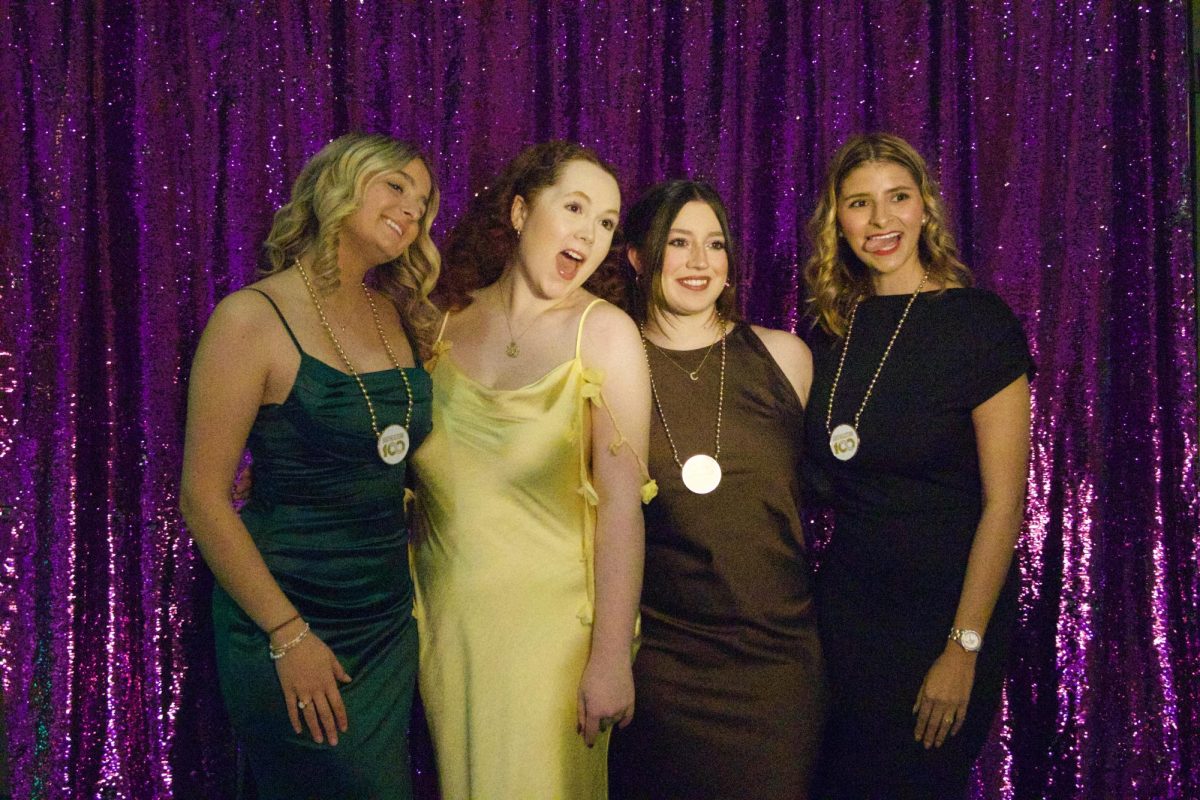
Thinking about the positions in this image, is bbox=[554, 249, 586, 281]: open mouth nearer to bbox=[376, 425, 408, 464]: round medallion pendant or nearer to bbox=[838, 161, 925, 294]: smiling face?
bbox=[376, 425, 408, 464]: round medallion pendant

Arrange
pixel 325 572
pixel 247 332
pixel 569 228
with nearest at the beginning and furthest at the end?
pixel 247 332, pixel 325 572, pixel 569 228

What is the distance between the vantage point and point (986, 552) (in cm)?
202

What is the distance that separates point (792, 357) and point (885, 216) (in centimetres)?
41

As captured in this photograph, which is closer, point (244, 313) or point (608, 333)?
point (244, 313)

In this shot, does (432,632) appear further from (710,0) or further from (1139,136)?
(1139,136)

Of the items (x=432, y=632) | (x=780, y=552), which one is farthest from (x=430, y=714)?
(x=780, y=552)

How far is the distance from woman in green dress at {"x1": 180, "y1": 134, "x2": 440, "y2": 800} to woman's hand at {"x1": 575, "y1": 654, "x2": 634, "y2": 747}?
0.39 m

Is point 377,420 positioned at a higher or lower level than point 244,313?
lower

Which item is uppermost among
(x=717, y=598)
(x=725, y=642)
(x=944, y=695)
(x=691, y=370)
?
(x=691, y=370)

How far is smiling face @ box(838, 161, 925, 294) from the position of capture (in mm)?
2223

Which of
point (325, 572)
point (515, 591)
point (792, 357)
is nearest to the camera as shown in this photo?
point (325, 572)

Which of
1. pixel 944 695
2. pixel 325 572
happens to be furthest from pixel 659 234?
pixel 944 695

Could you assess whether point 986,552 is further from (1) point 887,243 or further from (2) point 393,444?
(2) point 393,444

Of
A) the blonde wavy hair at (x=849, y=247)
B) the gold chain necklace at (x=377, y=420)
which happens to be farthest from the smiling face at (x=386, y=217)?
the blonde wavy hair at (x=849, y=247)
